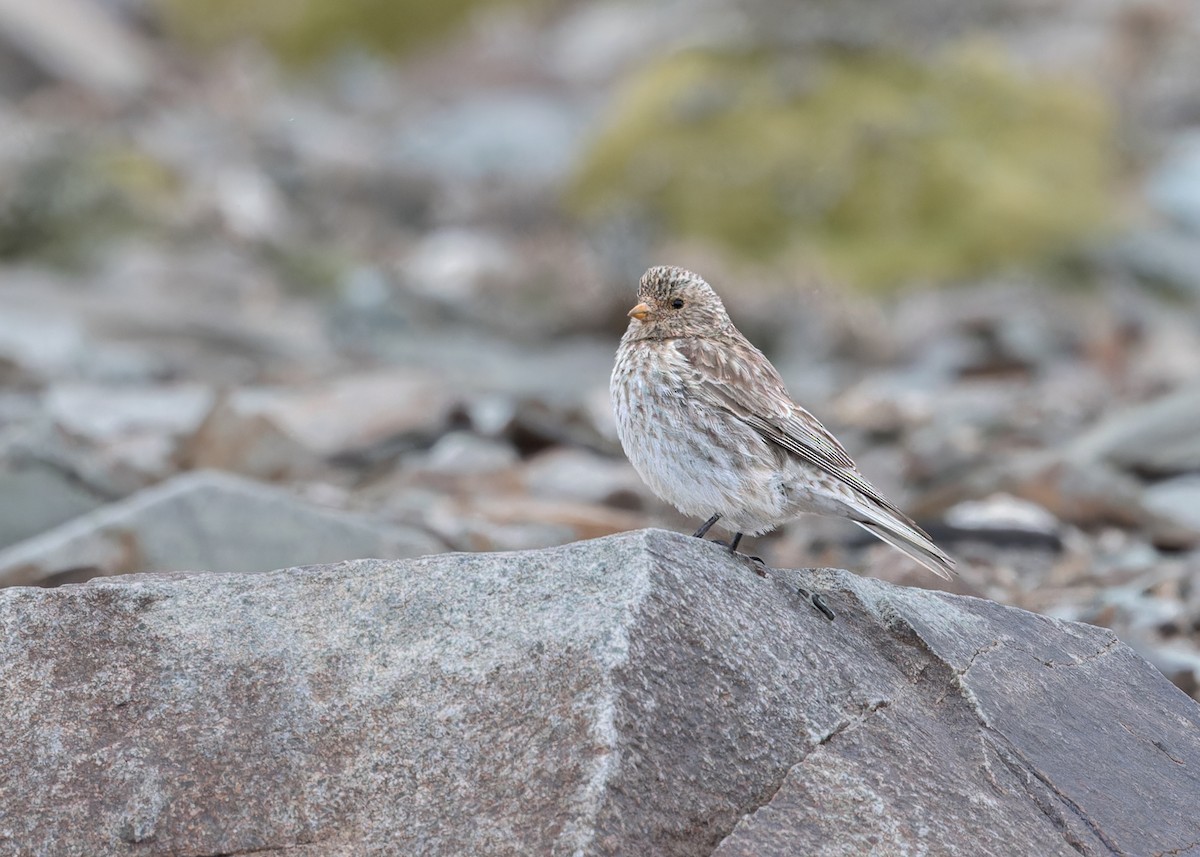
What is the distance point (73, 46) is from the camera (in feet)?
79.6

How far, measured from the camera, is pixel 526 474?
883 cm

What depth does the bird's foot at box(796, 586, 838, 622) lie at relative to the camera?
13.4 ft

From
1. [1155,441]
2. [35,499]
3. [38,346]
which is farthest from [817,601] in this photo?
[38,346]

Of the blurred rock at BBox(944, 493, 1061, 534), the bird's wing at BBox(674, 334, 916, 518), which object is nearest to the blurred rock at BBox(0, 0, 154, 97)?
the blurred rock at BBox(944, 493, 1061, 534)

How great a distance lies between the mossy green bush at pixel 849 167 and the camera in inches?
712

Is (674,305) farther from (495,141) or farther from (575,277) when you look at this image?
(495,141)

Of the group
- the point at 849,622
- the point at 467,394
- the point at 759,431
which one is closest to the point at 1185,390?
the point at 467,394

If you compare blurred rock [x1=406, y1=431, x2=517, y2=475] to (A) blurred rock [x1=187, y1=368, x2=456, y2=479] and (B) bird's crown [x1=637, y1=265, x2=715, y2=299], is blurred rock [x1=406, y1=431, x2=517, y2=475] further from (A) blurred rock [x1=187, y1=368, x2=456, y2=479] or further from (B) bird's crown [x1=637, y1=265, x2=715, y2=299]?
(B) bird's crown [x1=637, y1=265, x2=715, y2=299]

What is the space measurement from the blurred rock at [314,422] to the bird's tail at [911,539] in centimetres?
446

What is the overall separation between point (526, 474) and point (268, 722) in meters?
5.31

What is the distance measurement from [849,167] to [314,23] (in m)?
16.1

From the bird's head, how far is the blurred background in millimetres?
1497

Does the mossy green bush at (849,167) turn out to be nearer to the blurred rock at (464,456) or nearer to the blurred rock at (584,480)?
the blurred rock at (464,456)

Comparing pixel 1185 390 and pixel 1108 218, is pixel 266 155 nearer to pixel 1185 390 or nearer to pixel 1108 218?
pixel 1108 218
